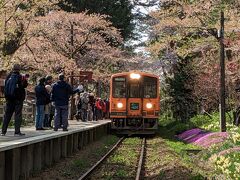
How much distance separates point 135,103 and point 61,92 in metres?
10.1

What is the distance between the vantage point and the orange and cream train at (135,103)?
23.1 metres

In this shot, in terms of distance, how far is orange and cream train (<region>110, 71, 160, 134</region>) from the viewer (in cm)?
2311

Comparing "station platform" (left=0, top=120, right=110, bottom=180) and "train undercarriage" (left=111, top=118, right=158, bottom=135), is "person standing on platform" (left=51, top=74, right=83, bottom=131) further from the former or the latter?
"train undercarriage" (left=111, top=118, right=158, bottom=135)

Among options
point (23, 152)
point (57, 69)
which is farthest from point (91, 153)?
point (57, 69)

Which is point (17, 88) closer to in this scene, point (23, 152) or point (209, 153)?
point (23, 152)

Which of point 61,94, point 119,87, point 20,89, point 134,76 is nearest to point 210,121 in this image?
point 134,76

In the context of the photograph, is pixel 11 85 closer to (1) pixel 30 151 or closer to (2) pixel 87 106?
(1) pixel 30 151

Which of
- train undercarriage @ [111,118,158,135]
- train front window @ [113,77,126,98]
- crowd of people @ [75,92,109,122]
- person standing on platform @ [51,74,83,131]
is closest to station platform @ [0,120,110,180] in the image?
person standing on platform @ [51,74,83,131]

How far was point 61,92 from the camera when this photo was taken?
531 inches

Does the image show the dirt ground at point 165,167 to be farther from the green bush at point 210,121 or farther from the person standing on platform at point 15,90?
the green bush at point 210,121

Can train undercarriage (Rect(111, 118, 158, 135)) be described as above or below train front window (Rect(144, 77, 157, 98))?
below

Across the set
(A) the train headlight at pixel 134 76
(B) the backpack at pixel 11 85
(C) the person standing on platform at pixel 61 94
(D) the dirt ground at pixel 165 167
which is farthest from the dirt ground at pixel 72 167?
(A) the train headlight at pixel 134 76

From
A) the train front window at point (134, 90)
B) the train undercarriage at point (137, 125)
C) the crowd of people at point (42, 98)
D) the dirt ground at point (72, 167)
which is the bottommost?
the dirt ground at point (72, 167)

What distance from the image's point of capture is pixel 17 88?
34.8 feet
